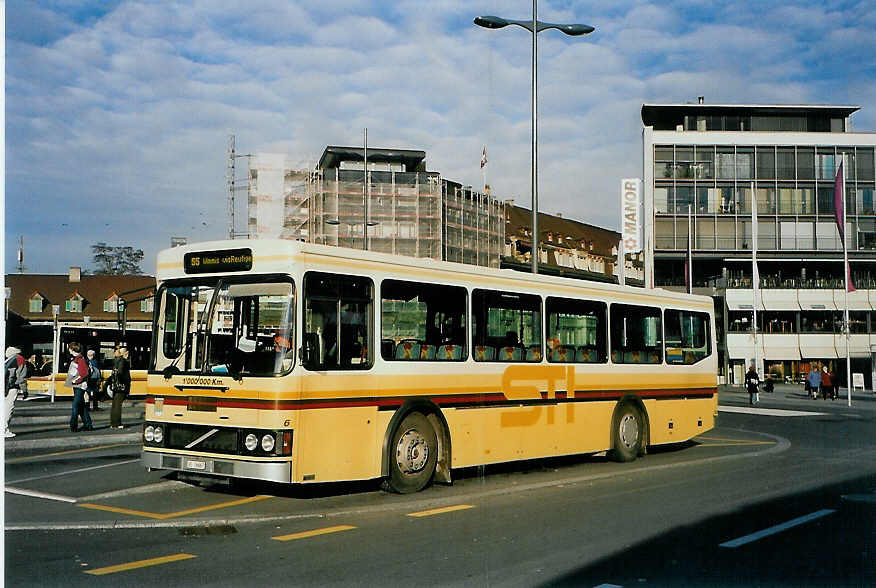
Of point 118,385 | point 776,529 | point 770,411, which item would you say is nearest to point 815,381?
point 770,411

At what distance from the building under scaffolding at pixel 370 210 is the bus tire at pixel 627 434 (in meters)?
43.3

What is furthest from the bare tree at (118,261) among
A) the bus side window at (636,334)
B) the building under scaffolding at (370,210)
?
the bus side window at (636,334)

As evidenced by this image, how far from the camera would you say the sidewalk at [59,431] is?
745 inches

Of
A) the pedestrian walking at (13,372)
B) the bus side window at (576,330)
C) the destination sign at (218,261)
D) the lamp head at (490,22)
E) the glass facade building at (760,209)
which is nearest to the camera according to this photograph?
the destination sign at (218,261)

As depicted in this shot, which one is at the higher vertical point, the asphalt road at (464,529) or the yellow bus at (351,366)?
the yellow bus at (351,366)

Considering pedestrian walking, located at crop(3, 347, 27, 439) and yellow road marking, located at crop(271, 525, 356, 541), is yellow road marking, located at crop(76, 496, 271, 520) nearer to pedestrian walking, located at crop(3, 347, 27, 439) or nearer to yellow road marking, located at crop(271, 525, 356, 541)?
yellow road marking, located at crop(271, 525, 356, 541)

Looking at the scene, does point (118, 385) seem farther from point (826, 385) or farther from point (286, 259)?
point (826, 385)

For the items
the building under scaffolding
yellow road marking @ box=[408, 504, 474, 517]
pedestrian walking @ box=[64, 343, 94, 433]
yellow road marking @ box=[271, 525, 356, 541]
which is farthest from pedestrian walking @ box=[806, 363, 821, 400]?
yellow road marking @ box=[271, 525, 356, 541]

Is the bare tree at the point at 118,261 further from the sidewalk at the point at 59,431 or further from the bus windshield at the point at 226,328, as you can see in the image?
the bus windshield at the point at 226,328

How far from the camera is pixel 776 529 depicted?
33.2 feet

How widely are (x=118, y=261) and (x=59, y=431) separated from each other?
88.5 metres

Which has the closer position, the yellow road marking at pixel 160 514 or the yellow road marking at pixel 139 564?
the yellow road marking at pixel 139 564

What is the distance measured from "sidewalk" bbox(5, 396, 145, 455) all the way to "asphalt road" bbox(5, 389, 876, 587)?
3071 millimetres

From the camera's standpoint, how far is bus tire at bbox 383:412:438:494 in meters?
12.0
